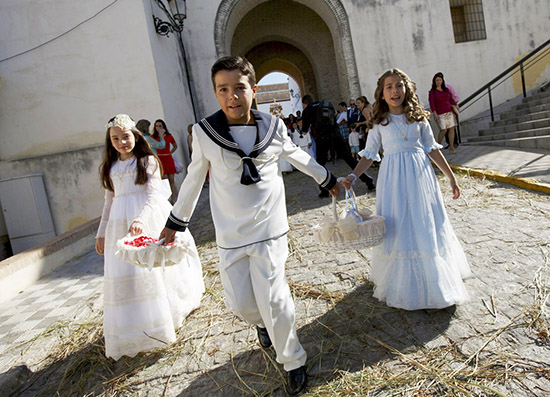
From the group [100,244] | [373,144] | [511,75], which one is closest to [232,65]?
[373,144]

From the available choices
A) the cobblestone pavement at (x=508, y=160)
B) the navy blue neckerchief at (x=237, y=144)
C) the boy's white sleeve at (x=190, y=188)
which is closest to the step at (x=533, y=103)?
the cobblestone pavement at (x=508, y=160)

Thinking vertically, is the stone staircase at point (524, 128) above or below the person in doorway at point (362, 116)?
below

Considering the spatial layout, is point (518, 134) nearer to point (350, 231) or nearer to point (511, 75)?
point (511, 75)

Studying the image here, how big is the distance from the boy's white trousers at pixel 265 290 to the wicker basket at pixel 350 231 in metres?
0.47

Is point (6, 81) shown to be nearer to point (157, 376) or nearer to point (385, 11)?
point (157, 376)

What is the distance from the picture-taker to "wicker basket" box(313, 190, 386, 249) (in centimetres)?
248

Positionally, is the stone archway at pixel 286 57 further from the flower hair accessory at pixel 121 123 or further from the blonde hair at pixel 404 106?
the flower hair accessory at pixel 121 123

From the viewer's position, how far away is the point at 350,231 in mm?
2471

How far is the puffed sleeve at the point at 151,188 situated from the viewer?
9.72ft

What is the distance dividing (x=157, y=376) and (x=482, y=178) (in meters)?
6.49

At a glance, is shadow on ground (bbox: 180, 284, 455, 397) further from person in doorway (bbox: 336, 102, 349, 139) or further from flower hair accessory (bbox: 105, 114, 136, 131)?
person in doorway (bbox: 336, 102, 349, 139)

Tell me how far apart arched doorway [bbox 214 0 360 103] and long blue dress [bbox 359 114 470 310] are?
12.2 meters

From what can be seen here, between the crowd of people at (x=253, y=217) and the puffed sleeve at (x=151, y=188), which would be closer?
the crowd of people at (x=253, y=217)

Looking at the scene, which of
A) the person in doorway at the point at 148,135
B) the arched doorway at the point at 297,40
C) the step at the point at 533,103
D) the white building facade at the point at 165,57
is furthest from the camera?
the arched doorway at the point at 297,40
